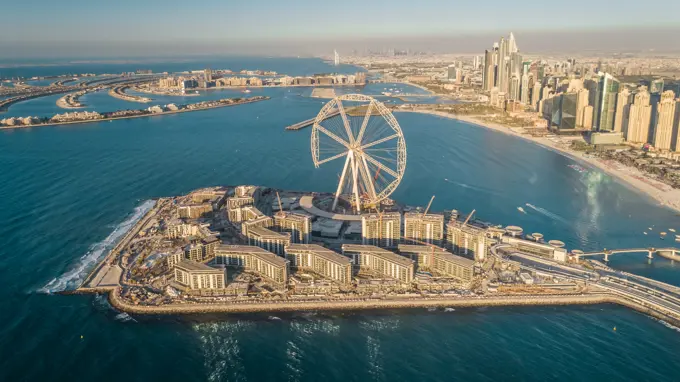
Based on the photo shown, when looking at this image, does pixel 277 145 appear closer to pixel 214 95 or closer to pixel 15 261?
pixel 15 261

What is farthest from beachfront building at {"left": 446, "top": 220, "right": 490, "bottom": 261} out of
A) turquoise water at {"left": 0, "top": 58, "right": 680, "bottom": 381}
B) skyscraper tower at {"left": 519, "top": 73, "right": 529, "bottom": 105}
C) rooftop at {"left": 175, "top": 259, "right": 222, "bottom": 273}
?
skyscraper tower at {"left": 519, "top": 73, "right": 529, "bottom": 105}

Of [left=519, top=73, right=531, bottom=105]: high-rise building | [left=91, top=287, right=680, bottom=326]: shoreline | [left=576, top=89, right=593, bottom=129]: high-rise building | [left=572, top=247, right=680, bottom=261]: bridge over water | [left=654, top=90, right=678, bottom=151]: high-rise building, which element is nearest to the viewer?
[left=91, top=287, right=680, bottom=326]: shoreline

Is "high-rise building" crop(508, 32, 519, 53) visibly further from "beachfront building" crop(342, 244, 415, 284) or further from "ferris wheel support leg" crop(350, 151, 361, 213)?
"beachfront building" crop(342, 244, 415, 284)

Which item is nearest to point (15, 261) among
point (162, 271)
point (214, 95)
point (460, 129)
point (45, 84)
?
→ point (162, 271)

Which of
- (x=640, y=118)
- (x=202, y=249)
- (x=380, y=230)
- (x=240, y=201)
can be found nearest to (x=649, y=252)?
(x=380, y=230)

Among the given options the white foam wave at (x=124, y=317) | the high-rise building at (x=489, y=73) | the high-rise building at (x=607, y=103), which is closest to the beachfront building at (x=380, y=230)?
the white foam wave at (x=124, y=317)

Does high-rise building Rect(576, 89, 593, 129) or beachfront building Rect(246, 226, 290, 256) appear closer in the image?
beachfront building Rect(246, 226, 290, 256)
